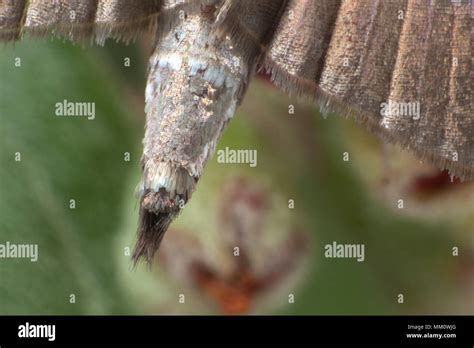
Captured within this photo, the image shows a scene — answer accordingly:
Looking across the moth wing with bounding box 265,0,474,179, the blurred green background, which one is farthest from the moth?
the blurred green background

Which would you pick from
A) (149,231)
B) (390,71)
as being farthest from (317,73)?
(149,231)

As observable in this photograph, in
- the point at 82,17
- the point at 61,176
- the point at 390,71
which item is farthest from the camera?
the point at 61,176

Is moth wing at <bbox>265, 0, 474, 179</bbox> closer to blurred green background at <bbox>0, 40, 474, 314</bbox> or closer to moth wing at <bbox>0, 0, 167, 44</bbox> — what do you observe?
moth wing at <bbox>0, 0, 167, 44</bbox>

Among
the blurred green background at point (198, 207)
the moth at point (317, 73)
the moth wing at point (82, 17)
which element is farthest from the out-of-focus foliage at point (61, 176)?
the moth at point (317, 73)

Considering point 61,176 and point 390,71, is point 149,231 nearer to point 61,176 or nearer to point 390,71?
point 390,71

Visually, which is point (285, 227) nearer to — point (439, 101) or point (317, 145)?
Answer: point (317, 145)
